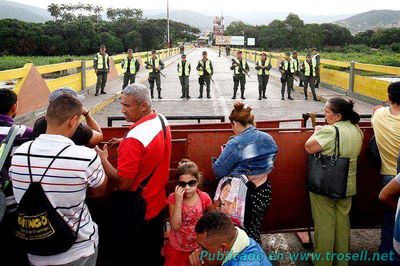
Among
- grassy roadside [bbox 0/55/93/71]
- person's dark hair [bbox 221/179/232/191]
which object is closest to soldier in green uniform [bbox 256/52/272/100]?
person's dark hair [bbox 221/179/232/191]

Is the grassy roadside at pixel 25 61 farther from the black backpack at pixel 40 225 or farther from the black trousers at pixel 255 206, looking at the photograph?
the black backpack at pixel 40 225

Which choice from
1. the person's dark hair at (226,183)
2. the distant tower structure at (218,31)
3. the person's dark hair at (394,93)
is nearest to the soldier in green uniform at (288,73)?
the person's dark hair at (394,93)

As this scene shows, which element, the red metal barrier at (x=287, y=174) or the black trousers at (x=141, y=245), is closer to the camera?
the black trousers at (x=141, y=245)

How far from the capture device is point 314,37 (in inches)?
2872

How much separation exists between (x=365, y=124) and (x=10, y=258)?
11.8ft

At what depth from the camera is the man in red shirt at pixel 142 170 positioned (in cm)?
256

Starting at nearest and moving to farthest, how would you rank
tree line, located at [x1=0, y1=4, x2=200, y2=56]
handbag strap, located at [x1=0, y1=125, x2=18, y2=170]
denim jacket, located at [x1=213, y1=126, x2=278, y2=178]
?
handbag strap, located at [x1=0, y1=125, x2=18, y2=170]
denim jacket, located at [x1=213, y1=126, x2=278, y2=178]
tree line, located at [x1=0, y1=4, x2=200, y2=56]

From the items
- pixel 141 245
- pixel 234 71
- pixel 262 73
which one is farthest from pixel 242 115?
pixel 234 71

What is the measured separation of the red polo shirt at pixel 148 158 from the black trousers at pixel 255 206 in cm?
62

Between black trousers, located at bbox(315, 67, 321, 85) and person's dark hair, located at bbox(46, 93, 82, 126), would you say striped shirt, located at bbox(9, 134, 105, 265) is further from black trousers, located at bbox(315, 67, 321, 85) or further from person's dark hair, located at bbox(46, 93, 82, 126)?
black trousers, located at bbox(315, 67, 321, 85)

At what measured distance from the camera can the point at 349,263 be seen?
371 cm

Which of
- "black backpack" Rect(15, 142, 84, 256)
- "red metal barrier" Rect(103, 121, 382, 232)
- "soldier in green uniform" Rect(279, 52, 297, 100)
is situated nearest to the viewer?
"black backpack" Rect(15, 142, 84, 256)

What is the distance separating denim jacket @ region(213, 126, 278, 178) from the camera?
2.93 metres

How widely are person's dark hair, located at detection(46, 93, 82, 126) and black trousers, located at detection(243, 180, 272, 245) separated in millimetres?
1397
